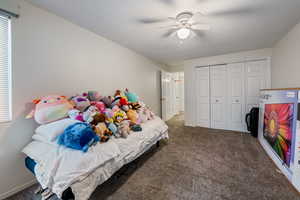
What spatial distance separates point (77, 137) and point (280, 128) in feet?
9.49

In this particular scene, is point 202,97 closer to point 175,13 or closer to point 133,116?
point 133,116

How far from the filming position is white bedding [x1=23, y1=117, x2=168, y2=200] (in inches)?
42.4

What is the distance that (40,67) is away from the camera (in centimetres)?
168

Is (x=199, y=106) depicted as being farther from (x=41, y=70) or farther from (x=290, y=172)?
(x=41, y=70)

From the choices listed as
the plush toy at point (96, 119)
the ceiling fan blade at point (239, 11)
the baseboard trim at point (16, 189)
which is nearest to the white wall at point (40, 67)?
the baseboard trim at point (16, 189)

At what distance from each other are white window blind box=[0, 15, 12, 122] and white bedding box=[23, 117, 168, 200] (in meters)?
0.48

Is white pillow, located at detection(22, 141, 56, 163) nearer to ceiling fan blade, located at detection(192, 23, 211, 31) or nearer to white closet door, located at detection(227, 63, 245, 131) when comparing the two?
ceiling fan blade, located at detection(192, 23, 211, 31)

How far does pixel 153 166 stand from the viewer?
2.01m

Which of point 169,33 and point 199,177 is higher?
point 169,33

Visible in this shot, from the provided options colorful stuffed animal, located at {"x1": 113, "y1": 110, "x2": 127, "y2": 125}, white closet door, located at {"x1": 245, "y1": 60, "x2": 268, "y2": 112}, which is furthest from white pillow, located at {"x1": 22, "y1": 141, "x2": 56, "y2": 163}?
white closet door, located at {"x1": 245, "y1": 60, "x2": 268, "y2": 112}

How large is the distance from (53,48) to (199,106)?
415cm

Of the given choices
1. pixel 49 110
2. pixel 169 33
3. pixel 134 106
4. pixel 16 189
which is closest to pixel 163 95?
pixel 134 106

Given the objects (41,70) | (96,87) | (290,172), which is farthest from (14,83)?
(290,172)

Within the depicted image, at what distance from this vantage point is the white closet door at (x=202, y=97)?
4125 millimetres
